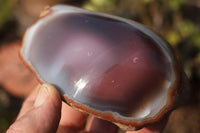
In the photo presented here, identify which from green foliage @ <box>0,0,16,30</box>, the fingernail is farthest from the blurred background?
the fingernail

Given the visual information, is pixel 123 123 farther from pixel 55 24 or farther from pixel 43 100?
pixel 55 24

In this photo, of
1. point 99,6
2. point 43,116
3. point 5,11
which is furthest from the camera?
point 5,11

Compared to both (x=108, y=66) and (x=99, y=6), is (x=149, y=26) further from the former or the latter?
(x=108, y=66)

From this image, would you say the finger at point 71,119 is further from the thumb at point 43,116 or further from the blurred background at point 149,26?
the blurred background at point 149,26

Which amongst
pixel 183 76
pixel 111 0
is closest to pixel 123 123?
pixel 183 76

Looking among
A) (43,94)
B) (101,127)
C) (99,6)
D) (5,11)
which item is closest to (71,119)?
(101,127)

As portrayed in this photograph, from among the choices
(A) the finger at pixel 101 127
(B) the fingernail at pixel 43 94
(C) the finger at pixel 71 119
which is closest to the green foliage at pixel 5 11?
(C) the finger at pixel 71 119

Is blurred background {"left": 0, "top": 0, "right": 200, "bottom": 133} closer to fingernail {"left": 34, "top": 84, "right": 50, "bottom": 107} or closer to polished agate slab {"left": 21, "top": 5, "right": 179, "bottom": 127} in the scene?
polished agate slab {"left": 21, "top": 5, "right": 179, "bottom": 127}
